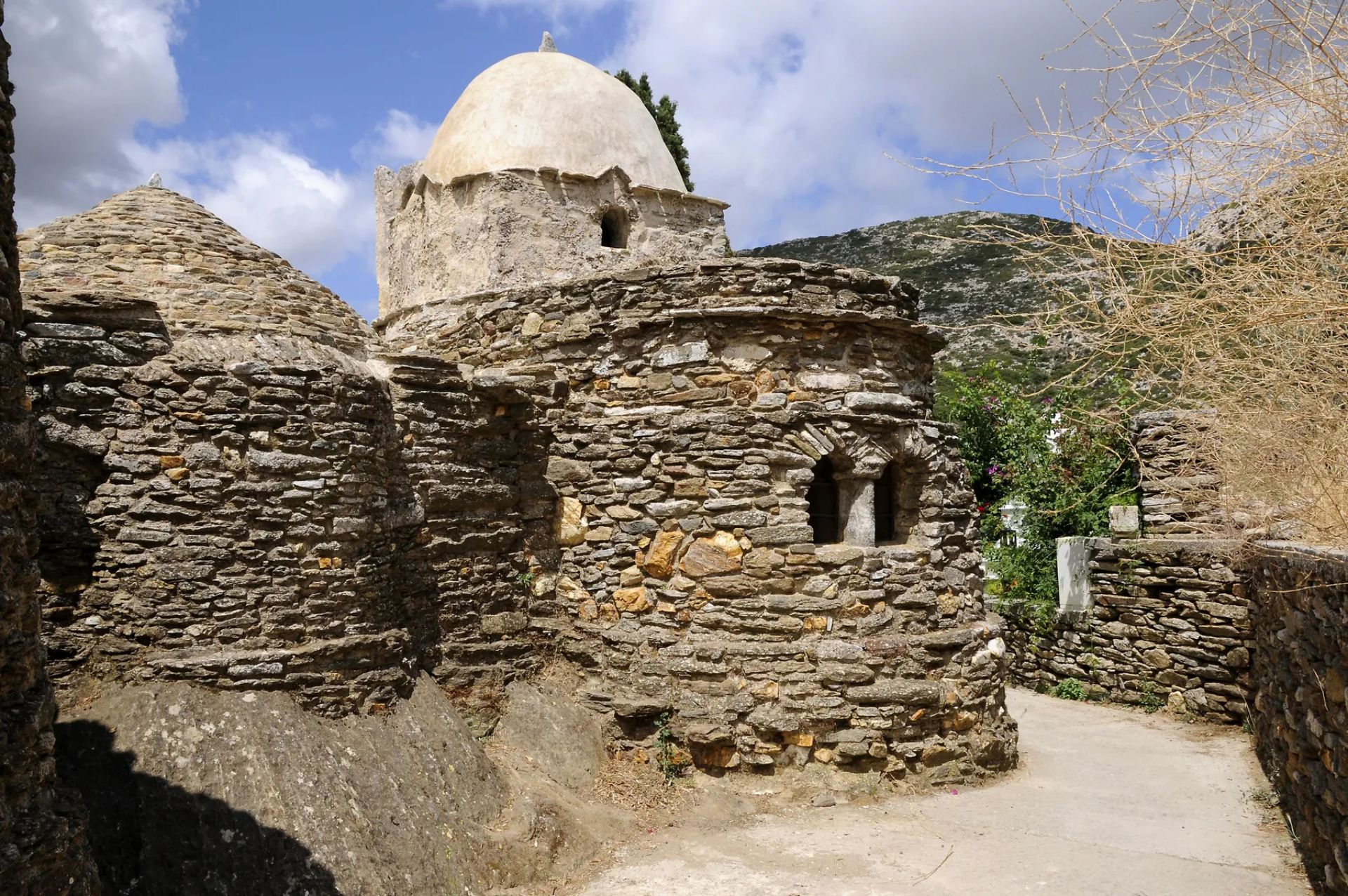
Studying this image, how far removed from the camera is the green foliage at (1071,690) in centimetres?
1024

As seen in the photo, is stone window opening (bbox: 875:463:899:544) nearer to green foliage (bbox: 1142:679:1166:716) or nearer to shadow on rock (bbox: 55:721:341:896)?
green foliage (bbox: 1142:679:1166:716)

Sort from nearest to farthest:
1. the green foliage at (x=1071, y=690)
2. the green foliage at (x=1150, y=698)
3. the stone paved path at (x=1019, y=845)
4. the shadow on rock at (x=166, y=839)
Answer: the shadow on rock at (x=166, y=839) → the stone paved path at (x=1019, y=845) → the green foliage at (x=1150, y=698) → the green foliage at (x=1071, y=690)

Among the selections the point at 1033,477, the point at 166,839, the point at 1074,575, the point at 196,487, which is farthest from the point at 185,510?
the point at 1033,477

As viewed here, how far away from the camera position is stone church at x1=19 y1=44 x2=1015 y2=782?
16.9ft

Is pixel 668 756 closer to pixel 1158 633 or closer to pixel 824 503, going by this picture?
pixel 824 503

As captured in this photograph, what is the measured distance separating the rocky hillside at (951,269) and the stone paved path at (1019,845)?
48.8ft

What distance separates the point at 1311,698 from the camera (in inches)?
191

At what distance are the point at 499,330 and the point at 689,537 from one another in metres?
2.39

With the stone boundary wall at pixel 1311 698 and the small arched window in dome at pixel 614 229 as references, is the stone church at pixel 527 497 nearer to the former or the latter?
the stone boundary wall at pixel 1311 698

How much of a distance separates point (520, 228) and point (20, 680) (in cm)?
806

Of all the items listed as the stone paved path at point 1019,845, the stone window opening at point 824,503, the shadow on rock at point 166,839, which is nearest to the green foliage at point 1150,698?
the stone paved path at point 1019,845

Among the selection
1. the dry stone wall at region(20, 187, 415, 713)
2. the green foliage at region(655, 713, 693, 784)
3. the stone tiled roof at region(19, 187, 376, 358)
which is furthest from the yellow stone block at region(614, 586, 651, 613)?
the stone tiled roof at region(19, 187, 376, 358)

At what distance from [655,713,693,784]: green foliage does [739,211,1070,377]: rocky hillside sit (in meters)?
16.3

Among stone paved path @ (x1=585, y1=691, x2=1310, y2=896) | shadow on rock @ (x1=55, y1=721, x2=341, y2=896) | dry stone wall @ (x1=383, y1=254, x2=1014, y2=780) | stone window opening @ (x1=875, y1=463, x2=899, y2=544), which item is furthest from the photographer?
stone window opening @ (x1=875, y1=463, x2=899, y2=544)
